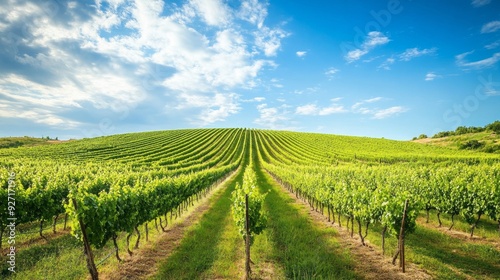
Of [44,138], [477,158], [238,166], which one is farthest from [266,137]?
[44,138]

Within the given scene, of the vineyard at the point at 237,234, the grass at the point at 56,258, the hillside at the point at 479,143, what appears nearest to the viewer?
the grass at the point at 56,258

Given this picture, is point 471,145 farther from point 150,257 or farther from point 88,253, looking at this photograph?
point 88,253

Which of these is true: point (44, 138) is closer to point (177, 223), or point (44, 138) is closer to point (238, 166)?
point (238, 166)

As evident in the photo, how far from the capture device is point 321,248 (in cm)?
1304

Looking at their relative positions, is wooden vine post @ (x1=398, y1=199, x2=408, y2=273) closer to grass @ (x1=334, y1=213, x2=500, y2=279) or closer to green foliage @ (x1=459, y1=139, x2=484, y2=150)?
grass @ (x1=334, y1=213, x2=500, y2=279)

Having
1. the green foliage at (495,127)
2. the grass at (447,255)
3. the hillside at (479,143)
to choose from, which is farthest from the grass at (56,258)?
the green foliage at (495,127)

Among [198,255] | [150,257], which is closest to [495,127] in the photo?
[198,255]

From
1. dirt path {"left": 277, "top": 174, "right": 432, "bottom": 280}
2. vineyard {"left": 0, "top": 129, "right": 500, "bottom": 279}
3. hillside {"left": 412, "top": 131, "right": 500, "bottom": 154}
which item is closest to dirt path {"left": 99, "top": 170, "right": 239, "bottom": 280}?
vineyard {"left": 0, "top": 129, "right": 500, "bottom": 279}

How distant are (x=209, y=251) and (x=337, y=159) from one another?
175 ft

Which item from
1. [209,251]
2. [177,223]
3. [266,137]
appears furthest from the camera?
[266,137]

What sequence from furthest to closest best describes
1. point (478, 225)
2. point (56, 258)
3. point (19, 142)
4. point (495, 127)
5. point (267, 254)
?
point (495, 127) < point (19, 142) < point (478, 225) < point (267, 254) < point (56, 258)

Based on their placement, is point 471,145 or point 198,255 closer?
point 198,255

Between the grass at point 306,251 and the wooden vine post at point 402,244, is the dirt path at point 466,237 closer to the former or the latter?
the wooden vine post at point 402,244

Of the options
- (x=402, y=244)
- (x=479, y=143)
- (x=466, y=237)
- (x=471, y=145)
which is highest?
(x=479, y=143)
